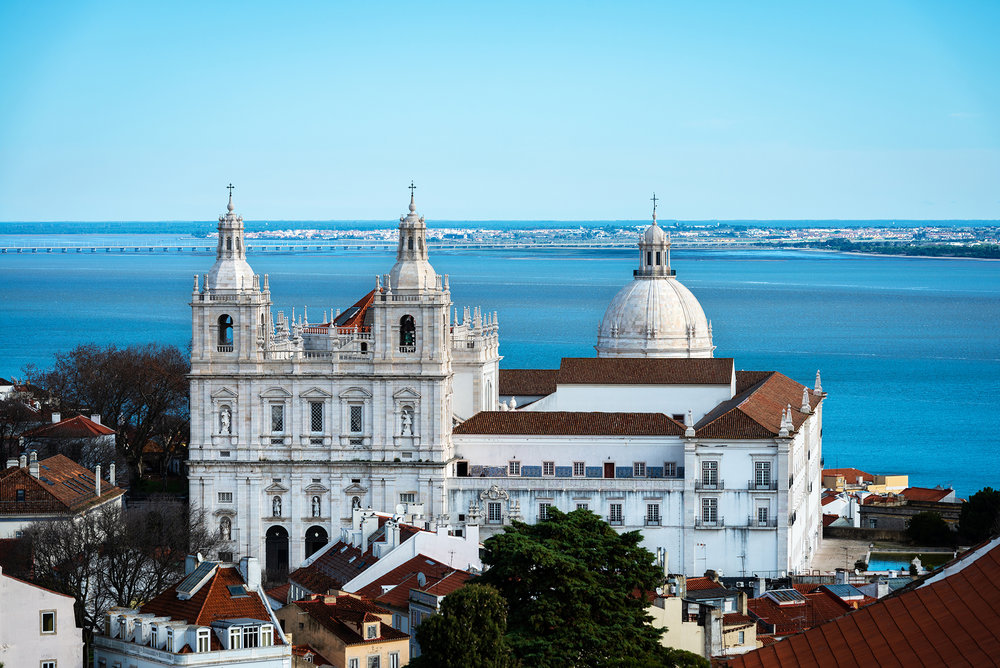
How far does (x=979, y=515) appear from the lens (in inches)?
2739

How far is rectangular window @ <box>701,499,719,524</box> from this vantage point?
65688mm

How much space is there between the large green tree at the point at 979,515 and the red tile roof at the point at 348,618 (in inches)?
1248

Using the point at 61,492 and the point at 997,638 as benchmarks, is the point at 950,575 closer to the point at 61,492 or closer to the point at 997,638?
the point at 997,638

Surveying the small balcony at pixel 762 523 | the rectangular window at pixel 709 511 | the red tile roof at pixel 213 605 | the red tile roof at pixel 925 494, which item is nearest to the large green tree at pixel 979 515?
the small balcony at pixel 762 523

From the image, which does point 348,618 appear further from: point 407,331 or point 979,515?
point 979,515

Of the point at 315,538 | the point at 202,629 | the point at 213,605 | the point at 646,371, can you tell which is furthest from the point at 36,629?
the point at 646,371

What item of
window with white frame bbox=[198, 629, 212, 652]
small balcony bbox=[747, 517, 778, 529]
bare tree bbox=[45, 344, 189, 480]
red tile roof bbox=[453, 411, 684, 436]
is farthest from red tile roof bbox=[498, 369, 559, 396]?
window with white frame bbox=[198, 629, 212, 652]

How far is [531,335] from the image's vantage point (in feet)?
619

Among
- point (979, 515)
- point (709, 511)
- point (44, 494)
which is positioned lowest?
point (979, 515)

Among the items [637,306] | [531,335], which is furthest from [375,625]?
[531,335]

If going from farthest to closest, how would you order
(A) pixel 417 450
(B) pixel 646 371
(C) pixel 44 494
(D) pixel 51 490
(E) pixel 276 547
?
(B) pixel 646 371, (E) pixel 276 547, (A) pixel 417 450, (D) pixel 51 490, (C) pixel 44 494

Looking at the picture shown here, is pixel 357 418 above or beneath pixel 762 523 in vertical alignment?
above

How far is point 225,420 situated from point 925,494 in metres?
32.7

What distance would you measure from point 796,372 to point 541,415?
90444 mm
